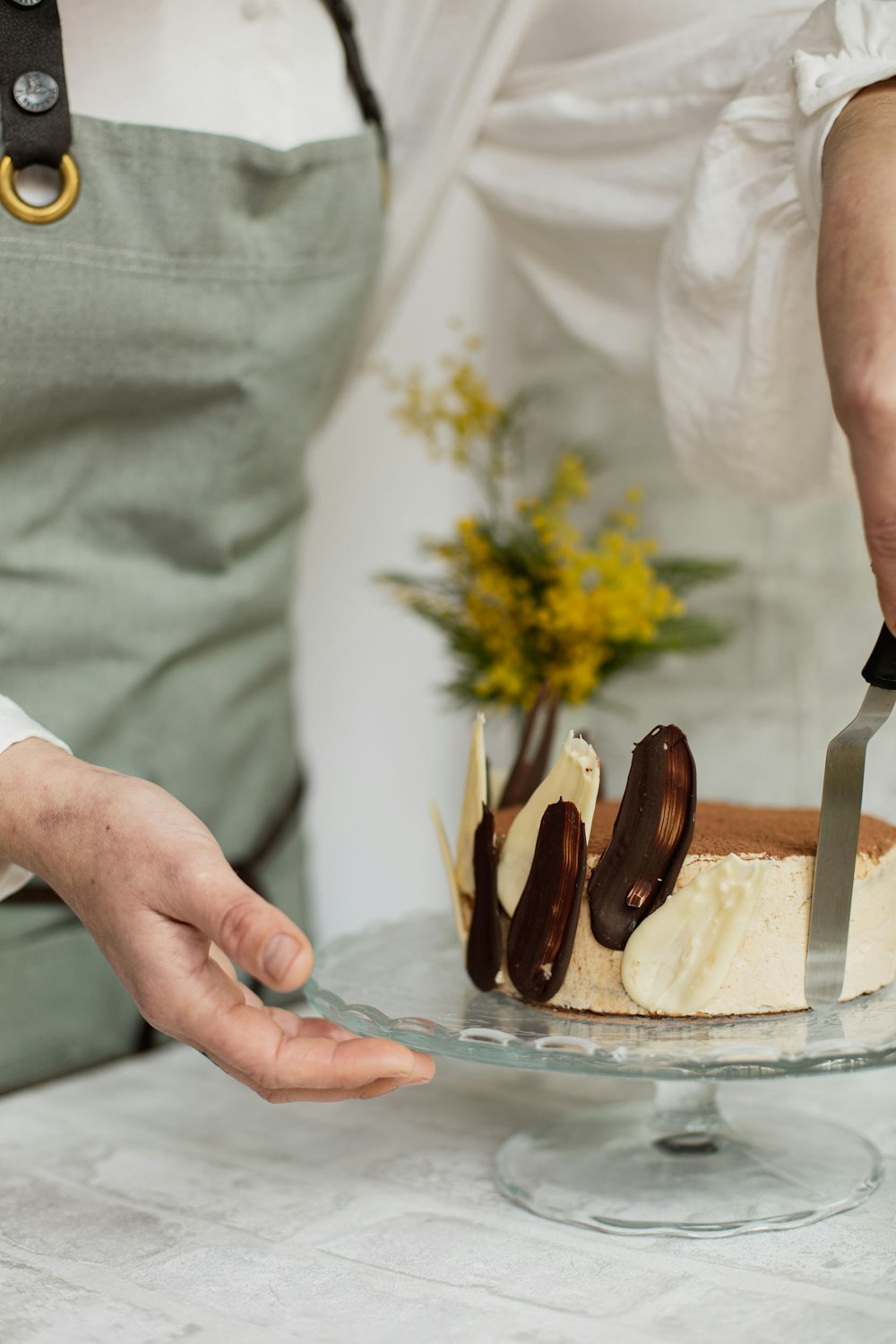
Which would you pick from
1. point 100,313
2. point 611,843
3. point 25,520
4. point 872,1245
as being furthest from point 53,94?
point 872,1245

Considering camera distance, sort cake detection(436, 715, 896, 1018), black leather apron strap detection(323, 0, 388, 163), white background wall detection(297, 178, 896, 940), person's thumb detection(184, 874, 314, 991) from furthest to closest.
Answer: white background wall detection(297, 178, 896, 940) < black leather apron strap detection(323, 0, 388, 163) < cake detection(436, 715, 896, 1018) < person's thumb detection(184, 874, 314, 991)

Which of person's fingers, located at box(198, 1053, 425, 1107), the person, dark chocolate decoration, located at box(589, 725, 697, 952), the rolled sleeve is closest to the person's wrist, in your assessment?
the person

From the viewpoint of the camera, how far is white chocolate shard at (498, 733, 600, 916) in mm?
531

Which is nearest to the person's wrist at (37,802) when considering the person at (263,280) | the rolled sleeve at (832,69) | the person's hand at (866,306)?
the person at (263,280)

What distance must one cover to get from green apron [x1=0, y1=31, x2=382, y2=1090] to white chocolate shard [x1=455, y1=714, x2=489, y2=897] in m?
0.26

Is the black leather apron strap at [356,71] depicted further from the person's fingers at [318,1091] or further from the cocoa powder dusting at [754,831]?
the person's fingers at [318,1091]

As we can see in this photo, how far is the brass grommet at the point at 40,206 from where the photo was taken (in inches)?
25.2

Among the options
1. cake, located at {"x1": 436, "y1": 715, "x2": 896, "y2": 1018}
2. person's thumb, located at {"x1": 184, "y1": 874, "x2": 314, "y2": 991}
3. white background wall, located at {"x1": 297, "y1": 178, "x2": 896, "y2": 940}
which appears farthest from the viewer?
white background wall, located at {"x1": 297, "y1": 178, "x2": 896, "y2": 940}

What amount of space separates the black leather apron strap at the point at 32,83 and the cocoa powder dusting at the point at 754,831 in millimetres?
409

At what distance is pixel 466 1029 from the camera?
20.5 inches

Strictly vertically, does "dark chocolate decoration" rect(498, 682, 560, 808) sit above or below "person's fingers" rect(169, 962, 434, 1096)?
above

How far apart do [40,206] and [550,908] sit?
0.44 meters

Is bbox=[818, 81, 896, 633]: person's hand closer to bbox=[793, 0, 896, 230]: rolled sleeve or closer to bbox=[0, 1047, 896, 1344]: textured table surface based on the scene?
bbox=[793, 0, 896, 230]: rolled sleeve

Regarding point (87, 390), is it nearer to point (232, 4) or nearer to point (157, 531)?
point (157, 531)
